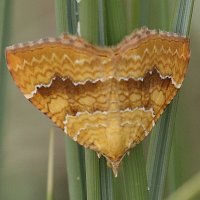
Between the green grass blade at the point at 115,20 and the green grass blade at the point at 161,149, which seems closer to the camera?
the green grass blade at the point at 115,20

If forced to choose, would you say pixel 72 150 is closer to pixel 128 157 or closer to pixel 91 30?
pixel 128 157

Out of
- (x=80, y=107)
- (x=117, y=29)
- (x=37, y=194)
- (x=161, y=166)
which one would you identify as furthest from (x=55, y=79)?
(x=37, y=194)

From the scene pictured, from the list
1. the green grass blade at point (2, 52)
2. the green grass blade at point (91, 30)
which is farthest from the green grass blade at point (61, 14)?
the green grass blade at point (2, 52)

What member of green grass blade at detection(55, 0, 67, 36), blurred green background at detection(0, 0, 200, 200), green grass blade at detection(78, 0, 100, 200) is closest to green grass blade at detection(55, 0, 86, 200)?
green grass blade at detection(55, 0, 67, 36)

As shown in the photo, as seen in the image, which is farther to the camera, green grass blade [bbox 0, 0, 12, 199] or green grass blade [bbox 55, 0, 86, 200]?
green grass blade [bbox 0, 0, 12, 199]

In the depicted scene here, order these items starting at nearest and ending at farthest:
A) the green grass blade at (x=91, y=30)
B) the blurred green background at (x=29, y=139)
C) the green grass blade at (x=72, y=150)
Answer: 1. the green grass blade at (x=91, y=30)
2. the green grass blade at (x=72, y=150)
3. the blurred green background at (x=29, y=139)

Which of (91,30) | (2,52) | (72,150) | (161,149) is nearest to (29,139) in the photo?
(2,52)

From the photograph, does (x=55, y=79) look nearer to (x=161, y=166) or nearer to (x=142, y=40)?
(x=142, y=40)

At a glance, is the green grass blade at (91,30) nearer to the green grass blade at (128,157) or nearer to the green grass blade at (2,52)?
the green grass blade at (128,157)

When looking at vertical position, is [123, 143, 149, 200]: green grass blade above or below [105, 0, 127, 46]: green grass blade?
below

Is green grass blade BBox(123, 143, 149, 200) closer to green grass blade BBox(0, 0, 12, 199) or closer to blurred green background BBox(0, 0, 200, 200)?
green grass blade BBox(0, 0, 12, 199)

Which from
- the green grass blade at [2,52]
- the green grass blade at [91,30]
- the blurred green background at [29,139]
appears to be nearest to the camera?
the green grass blade at [91,30]
